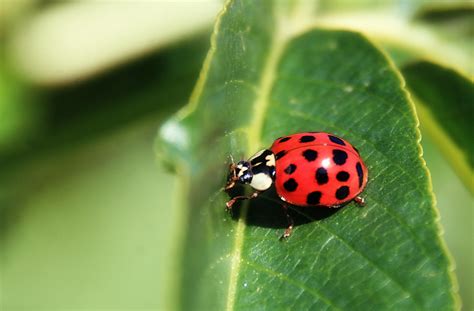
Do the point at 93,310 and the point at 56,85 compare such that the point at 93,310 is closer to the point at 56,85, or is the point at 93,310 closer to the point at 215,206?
the point at 56,85

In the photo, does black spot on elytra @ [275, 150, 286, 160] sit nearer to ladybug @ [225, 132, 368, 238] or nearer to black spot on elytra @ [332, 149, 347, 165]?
ladybug @ [225, 132, 368, 238]

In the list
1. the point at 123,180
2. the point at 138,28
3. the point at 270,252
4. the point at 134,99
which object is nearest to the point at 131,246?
the point at 123,180

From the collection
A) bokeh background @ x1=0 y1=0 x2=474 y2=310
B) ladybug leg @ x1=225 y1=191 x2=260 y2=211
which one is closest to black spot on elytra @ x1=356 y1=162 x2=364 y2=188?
ladybug leg @ x1=225 y1=191 x2=260 y2=211

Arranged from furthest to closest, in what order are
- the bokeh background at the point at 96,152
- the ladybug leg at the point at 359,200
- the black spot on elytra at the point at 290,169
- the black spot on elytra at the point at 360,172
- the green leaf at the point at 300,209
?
the bokeh background at the point at 96,152 → the black spot on elytra at the point at 290,169 → the black spot on elytra at the point at 360,172 → the ladybug leg at the point at 359,200 → the green leaf at the point at 300,209

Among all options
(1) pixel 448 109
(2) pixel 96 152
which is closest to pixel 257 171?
(1) pixel 448 109

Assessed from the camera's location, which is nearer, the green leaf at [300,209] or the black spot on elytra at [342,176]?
the green leaf at [300,209]

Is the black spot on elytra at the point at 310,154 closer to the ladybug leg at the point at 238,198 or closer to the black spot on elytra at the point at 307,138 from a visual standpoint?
the black spot on elytra at the point at 307,138

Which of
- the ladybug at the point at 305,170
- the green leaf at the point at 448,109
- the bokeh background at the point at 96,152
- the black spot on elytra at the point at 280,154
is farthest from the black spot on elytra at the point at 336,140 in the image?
the bokeh background at the point at 96,152
